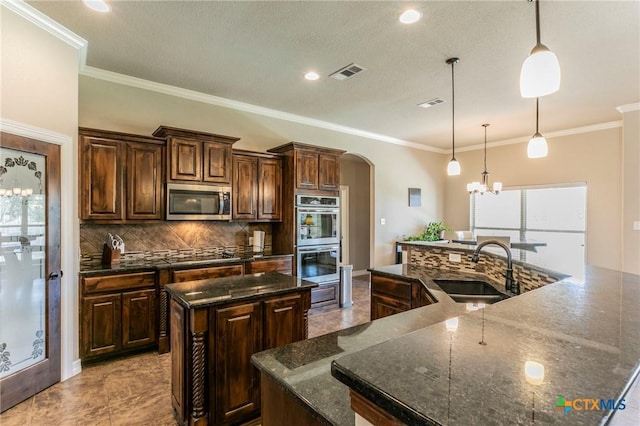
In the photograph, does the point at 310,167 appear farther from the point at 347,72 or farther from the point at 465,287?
the point at 465,287

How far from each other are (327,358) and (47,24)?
140 inches

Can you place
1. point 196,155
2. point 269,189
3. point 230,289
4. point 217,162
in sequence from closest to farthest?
point 230,289 → point 196,155 → point 217,162 → point 269,189

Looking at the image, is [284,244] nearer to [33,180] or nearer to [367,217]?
[33,180]

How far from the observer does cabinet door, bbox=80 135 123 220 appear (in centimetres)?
322

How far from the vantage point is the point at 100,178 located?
3299 millimetres

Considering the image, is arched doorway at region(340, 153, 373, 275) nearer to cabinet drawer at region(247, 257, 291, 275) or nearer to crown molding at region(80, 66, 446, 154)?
crown molding at region(80, 66, 446, 154)

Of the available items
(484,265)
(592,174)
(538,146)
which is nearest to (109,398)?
(484,265)

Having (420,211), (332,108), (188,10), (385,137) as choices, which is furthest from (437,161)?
(188,10)

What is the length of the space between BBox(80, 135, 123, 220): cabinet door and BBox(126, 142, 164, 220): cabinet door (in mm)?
98

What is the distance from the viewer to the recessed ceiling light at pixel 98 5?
252 cm

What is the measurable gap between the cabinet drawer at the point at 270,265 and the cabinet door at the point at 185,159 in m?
1.26

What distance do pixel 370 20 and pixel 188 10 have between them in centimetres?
151

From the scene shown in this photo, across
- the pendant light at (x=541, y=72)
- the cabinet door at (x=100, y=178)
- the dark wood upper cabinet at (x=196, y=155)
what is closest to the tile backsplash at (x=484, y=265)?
the pendant light at (x=541, y=72)

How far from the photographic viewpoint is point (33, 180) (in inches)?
105
